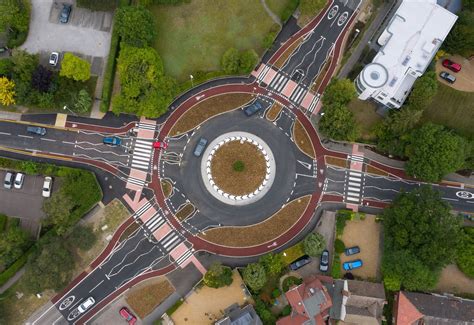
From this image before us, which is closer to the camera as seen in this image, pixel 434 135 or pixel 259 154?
pixel 434 135

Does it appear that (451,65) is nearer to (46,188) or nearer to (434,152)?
(434,152)

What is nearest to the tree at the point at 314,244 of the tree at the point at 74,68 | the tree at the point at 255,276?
the tree at the point at 255,276

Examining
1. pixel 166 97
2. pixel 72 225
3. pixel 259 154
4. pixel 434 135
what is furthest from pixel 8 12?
pixel 434 135

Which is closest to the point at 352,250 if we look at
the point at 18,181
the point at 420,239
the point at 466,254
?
the point at 420,239

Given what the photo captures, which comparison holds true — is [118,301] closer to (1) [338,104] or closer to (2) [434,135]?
(1) [338,104]

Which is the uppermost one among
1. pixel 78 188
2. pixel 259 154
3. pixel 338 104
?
pixel 338 104

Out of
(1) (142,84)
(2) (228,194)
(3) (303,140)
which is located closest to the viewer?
(1) (142,84)

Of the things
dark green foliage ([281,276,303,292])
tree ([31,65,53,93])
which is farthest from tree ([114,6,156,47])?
dark green foliage ([281,276,303,292])

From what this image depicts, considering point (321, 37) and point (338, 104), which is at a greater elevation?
point (321, 37)
